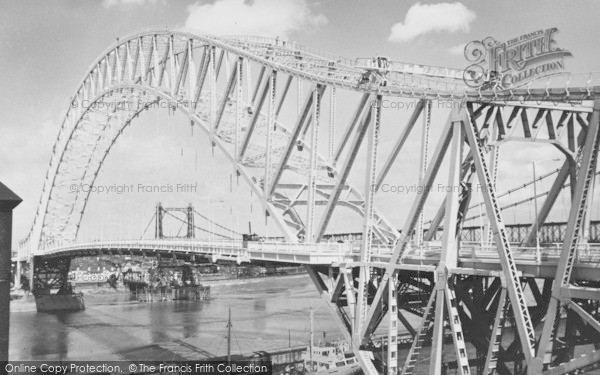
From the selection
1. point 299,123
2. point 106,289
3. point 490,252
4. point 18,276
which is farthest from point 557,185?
point 106,289

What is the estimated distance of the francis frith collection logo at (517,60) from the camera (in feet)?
66.6

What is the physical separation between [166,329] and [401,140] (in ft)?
203

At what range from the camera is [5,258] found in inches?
372

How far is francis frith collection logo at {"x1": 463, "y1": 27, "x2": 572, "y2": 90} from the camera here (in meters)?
20.3

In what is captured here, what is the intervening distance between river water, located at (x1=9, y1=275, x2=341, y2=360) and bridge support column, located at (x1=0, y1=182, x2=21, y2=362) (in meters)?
51.3

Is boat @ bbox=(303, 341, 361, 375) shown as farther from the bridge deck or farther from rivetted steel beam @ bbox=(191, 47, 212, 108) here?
rivetted steel beam @ bbox=(191, 47, 212, 108)

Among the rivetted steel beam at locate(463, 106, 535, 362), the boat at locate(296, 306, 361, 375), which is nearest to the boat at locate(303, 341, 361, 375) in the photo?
the boat at locate(296, 306, 361, 375)

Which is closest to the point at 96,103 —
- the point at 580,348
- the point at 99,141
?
the point at 99,141

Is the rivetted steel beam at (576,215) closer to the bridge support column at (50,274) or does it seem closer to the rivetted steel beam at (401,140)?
the rivetted steel beam at (401,140)

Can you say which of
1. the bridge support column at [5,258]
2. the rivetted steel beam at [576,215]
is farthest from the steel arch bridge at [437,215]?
the bridge support column at [5,258]

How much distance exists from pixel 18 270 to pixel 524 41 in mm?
133070

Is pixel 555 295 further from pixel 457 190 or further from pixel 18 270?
pixel 18 270

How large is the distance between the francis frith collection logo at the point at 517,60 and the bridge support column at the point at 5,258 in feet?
53.9

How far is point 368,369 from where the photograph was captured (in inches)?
1094
